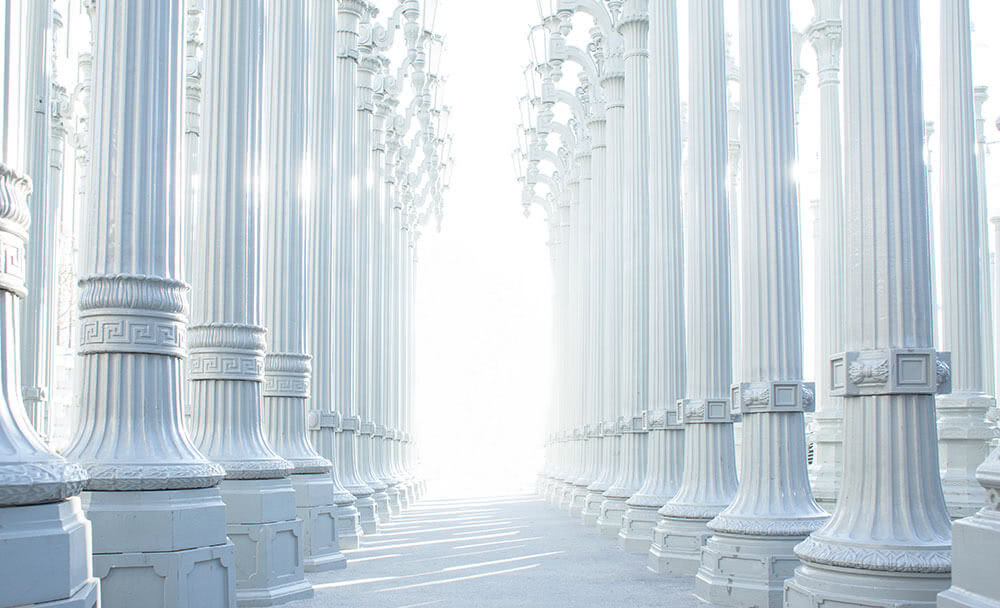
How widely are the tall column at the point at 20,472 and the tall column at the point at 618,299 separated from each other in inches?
615

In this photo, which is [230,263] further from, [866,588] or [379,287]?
[379,287]

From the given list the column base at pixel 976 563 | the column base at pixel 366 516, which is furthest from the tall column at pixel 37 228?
the column base at pixel 976 563

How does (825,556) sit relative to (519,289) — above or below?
below

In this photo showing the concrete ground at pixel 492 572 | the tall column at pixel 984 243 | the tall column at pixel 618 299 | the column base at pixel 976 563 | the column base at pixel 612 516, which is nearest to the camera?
the column base at pixel 976 563

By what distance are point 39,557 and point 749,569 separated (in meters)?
7.77

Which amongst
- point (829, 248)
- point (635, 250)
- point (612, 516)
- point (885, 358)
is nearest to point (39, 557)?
point (885, 358)

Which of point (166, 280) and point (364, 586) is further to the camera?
point (364, 586)

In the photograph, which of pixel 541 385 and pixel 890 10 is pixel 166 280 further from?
pixel 541 385

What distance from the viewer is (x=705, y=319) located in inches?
556

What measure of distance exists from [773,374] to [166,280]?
6147mm

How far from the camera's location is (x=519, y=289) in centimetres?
7850

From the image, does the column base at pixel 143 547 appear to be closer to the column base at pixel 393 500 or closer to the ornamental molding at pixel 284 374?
the ornamental molding at pixel 284 374

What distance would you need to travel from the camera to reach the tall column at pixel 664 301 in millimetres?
16906

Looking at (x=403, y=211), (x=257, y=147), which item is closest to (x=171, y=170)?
(x=257, y=147)
